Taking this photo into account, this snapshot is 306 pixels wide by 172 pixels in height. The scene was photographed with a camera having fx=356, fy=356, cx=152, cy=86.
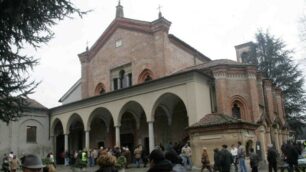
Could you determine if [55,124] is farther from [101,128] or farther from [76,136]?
[101,128]

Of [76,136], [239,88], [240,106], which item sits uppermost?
[239,88]

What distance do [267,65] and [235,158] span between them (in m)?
25.3

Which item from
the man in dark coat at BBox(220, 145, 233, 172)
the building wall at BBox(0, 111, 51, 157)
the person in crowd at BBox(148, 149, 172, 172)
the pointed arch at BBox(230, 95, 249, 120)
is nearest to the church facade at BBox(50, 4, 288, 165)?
the pointed arch at BBox(230, 95, 249, 120)

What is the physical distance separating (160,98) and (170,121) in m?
2.67

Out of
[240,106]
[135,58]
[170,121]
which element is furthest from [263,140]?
[135,58]

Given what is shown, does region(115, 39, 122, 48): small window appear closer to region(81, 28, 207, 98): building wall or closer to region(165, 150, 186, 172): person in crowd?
region(81, 28, 207, 98): building wall

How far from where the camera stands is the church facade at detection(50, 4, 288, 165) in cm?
2000

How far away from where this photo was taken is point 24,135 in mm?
28359

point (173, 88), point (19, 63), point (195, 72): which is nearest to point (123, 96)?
point (173, 88)

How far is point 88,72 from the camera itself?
32.4m

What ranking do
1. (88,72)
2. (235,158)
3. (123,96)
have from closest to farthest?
(235,158)
(123,96)
(88,72)

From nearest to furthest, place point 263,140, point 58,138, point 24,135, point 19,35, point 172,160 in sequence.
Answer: point 172,160 < point 19,35 < point 263,140 < point 24,135 < point 58,138

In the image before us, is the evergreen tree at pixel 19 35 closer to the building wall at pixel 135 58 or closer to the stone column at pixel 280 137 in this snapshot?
the building wall at pixel 135 58

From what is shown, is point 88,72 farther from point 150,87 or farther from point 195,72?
point 195,72
